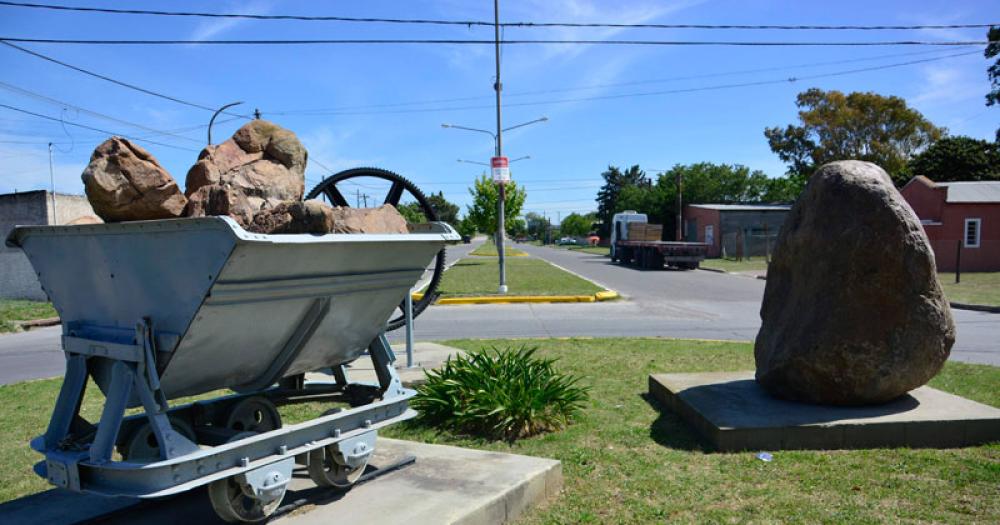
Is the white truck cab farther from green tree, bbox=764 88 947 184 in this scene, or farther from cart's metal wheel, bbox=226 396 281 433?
cart's metal wheel, bbox=226 396 281 433

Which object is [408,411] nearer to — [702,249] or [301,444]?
[301,444]

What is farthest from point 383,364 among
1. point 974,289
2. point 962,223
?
point 962,223

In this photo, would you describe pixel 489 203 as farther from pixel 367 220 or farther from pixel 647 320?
pixel 367 220

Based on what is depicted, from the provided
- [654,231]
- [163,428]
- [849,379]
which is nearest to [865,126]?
[654,231]

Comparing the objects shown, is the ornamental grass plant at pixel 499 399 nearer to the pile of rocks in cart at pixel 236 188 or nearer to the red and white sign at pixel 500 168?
the pile of rocks in cart at pixel 236 188

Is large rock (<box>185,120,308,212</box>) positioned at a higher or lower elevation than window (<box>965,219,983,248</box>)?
higher

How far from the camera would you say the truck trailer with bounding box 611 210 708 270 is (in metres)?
31.1


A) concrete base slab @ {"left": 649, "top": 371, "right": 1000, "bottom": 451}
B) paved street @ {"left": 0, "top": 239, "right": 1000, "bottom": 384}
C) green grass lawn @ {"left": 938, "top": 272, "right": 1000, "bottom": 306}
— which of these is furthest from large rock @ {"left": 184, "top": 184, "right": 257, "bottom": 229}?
green grass lawn @ {"left": 938, "top": 272, "right": 1000, "bottom": 306}

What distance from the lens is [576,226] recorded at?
13375 cm

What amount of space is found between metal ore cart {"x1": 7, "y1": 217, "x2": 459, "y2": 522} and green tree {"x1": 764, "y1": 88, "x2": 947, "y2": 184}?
56462 mm

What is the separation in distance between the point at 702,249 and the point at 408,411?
91.5 feet

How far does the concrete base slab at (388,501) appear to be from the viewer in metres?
3.96

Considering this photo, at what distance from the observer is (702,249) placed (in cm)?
3106

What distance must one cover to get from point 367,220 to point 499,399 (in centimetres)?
234
